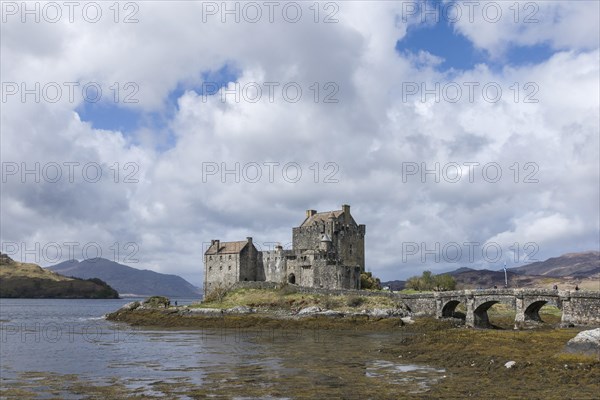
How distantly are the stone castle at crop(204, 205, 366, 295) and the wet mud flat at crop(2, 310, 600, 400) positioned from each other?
35.9m

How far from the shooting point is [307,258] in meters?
84.1

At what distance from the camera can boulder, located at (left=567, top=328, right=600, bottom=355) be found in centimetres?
2686

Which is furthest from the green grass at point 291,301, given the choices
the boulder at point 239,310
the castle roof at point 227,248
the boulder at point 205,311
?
the castle roof at point 227,248

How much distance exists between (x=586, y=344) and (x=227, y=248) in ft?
225

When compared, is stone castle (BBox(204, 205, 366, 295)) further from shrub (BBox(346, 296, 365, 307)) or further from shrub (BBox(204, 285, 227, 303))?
shrub (BBox(346, 296, 365, 307))

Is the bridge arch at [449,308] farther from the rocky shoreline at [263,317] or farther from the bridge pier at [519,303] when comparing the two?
the rocky shoreline at [263,317]

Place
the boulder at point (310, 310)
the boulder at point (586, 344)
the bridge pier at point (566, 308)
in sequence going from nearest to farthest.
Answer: the boulder at point (586, 344)
the bridge pier at point (566, 308)
the boulder at point (310, 310)

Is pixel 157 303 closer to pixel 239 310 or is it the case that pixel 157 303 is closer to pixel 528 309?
pixel 239 310

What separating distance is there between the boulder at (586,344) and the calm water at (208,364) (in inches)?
251

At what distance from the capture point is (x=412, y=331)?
57344 millimetres

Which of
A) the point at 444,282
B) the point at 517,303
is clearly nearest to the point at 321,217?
the point at 444,282

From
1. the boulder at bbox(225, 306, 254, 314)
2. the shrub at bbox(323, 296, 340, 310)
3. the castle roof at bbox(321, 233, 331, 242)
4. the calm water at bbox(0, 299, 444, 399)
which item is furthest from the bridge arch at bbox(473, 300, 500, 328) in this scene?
the boulder at bbox(225, 306, 254, 314)

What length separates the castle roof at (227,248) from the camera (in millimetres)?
89400

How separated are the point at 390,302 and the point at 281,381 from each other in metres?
46.1
